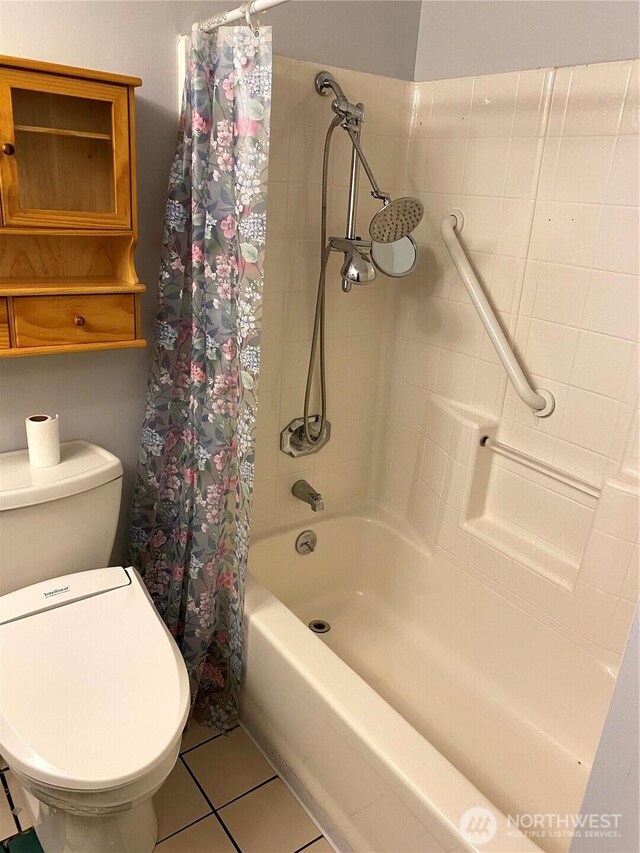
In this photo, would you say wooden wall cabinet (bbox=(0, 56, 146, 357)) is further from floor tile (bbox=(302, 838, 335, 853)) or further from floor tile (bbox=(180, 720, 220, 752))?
floor tile (bbox=(302, 838, 335, 853))

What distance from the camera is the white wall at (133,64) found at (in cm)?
135

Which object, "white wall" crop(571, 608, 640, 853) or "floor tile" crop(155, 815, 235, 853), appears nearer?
"white wall" crop(571, 608, 640, 853)

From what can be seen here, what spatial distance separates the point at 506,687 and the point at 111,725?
1.08 m

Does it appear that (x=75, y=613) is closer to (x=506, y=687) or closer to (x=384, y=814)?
(x=384, y=814)

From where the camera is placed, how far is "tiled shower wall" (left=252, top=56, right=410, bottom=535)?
168 cm

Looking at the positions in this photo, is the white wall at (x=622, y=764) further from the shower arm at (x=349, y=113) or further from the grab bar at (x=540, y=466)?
the shower arm at (x=349, y=113)

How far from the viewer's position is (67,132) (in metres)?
1.33

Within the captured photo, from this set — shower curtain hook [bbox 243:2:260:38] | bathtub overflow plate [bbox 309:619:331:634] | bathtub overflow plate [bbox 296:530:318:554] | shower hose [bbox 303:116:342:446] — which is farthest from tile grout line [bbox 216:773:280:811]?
shower curtain hook [bbox 243:2:260:38]

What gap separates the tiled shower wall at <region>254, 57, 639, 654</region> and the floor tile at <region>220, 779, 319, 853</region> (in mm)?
737

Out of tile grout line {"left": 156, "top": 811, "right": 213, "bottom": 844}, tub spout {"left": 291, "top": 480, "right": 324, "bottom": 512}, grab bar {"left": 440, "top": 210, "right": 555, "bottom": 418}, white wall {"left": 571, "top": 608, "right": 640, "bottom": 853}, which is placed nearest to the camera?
white wall {"left": 571, "top": 608, "right": 640, "bottom": 853}

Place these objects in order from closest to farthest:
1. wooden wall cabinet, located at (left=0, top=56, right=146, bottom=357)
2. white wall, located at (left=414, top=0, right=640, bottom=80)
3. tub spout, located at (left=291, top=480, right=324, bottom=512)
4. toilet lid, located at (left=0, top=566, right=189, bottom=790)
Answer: toilet lid, located at (left=0, top=566, right=189, bottom=790) < wooden wall cabinet, located at (left=0, top=56, right=146, bottom=357) < white wall, located at (left=414, top=0, right=640, bottom=80) < tub spout, located at (left=291, top=480, right=324, bottom=512)

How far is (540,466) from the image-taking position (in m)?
1.69

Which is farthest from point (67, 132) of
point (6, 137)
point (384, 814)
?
point (384, 814)

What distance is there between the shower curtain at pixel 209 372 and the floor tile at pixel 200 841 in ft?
0.95
